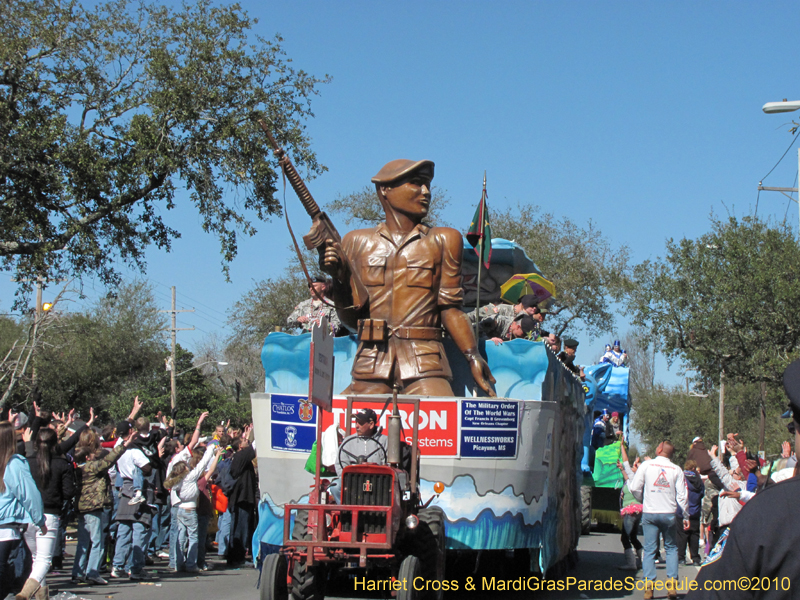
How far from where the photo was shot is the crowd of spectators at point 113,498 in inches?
260

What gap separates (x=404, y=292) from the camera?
33.7 ft

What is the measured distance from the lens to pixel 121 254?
56.0ft

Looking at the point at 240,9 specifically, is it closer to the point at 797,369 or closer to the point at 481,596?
the point at 481,596

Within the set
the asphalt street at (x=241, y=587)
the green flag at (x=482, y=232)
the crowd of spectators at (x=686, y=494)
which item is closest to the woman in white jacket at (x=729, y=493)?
the crowd of spectators at (x=686, y=494)

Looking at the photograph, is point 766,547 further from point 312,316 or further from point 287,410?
point 312,316

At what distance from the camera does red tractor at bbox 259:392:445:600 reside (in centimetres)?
712

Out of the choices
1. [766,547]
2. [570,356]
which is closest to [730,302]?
[570,356]

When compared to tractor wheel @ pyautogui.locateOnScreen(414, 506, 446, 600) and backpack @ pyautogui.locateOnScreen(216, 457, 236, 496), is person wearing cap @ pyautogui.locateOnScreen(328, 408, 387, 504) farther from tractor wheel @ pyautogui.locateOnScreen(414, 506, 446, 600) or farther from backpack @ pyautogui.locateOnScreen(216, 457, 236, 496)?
backpack @ pyautogui.locateOnScreen(216, 457, 236, 496)

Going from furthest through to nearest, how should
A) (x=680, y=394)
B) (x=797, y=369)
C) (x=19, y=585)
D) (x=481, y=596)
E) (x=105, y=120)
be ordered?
1. (x=680, y=394)
2. (x=105, y=120)
3. (x=481, y=596)
4. (x=19, y=585)
5. (x=797, y=369)

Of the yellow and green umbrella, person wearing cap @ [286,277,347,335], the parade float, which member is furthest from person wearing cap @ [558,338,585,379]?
person wearing cap @ [286,277,347,335]

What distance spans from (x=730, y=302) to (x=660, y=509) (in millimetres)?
20810

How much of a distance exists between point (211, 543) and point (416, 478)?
9294 millimetres

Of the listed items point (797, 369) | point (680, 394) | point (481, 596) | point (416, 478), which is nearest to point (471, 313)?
point (481, 596)

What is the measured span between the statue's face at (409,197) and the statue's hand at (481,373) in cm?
169
